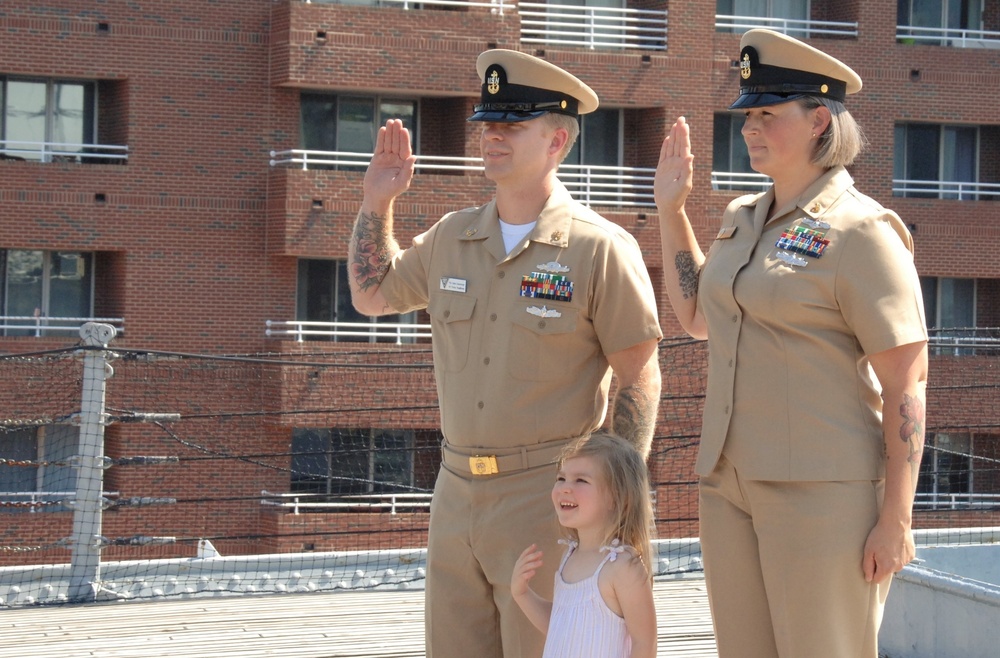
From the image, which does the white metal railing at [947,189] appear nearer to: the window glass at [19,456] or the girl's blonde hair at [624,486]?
the window glass at [19,456]

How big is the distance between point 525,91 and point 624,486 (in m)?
1.17

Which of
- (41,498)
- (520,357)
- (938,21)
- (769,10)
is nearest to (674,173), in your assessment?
(520,357)

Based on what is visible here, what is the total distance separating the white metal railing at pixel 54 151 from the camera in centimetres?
2252

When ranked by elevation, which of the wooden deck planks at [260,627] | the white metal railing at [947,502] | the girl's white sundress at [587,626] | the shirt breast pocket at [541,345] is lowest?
the white metal railing at [947,502]

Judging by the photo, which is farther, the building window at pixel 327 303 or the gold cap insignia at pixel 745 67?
the building window at pixel 327 303

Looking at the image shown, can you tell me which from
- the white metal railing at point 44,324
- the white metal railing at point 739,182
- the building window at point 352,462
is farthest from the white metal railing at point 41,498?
the white metal railing at point 739,182

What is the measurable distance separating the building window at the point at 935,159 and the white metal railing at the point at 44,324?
13942mm

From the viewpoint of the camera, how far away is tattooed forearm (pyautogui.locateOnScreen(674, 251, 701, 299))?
4.11 m

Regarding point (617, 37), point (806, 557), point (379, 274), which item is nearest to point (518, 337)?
point (379, 274)

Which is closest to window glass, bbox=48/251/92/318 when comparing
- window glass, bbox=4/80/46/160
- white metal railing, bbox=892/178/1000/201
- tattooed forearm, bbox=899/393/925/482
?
window glass, bbox=4/80/46/160

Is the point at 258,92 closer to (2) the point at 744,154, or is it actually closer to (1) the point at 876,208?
(2) the point at 744,154

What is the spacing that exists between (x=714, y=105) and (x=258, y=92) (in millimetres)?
7512

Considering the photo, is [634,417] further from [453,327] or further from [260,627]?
[260,627]

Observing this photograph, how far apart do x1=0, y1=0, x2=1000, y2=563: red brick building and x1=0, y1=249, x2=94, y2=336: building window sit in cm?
3
